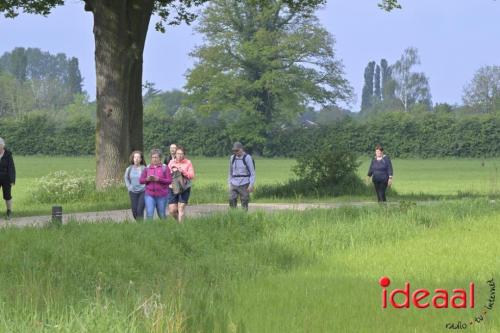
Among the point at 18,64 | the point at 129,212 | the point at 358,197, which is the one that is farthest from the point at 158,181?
the point at 18,64

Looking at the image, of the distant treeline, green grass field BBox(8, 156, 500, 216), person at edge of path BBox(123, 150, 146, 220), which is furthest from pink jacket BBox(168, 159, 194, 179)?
the distant treeline

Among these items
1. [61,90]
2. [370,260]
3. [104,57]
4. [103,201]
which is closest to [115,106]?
[104,57]

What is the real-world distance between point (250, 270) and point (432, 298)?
10.4 ft

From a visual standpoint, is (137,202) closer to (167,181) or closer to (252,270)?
(167,181)

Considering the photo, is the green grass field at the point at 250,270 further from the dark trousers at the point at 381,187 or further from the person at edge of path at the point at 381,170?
the dark trousers at the point at 381,187

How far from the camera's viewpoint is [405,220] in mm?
16125

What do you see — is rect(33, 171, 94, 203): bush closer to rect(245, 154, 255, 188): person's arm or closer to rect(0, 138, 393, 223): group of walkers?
rect(0, 138, 393, 223): group of walkers

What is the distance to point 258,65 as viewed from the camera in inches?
2940

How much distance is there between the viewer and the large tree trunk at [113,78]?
87.9ft

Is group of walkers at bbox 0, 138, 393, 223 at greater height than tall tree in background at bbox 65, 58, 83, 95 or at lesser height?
lesser

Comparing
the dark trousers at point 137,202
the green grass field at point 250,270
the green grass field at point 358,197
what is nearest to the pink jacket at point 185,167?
the dark trousers at point 137,202

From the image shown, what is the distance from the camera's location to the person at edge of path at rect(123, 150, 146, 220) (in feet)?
53.1

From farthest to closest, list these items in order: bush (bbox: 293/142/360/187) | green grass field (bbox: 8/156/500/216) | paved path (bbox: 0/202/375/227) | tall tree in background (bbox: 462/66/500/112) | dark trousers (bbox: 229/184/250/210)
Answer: tall tree in background (bbox: 462/66/500/112) → bush (bbox: 293/142/360/187) → green grass field (bbox: 8/156/500/216) → paved path (bbox: 0/202/375/227) → dark trousers (bbox: 229/184/250/210)

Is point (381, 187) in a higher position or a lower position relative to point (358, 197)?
higher
